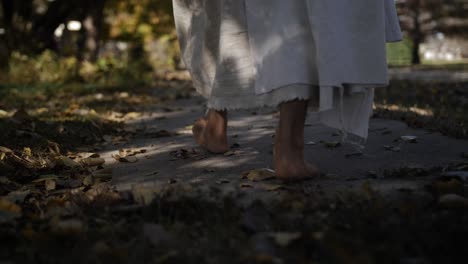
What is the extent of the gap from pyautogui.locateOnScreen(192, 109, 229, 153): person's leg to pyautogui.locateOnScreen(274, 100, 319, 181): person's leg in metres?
0.73

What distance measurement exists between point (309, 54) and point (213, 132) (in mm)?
1003

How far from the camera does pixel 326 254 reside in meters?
1.54

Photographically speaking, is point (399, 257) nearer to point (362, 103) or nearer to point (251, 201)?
point (251, 201)

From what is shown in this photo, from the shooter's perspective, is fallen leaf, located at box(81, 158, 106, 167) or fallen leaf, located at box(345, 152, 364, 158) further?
fallen leaf, located at box(81, 158, 106, 167)

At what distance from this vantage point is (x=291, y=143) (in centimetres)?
240

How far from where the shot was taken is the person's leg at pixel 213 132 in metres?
3.11

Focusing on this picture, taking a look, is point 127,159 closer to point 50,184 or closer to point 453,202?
point 50,184

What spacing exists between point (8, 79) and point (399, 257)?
9332 millimetres

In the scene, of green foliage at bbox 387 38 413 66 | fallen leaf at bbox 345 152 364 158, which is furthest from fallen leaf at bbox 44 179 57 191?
green foliage at bbox 387 38 413 66

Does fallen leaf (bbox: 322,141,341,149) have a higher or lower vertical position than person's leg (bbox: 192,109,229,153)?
lower

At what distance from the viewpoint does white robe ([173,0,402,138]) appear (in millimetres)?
2246

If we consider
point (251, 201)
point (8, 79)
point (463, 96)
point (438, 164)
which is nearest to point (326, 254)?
point (251, 201)

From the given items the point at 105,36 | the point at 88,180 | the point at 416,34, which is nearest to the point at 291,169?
the point at 88,180

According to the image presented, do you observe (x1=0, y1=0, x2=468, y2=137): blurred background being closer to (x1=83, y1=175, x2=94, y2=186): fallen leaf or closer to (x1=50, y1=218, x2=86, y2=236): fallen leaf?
(x1=83, y1=175, x2=94, y2=186): fallen leaf
